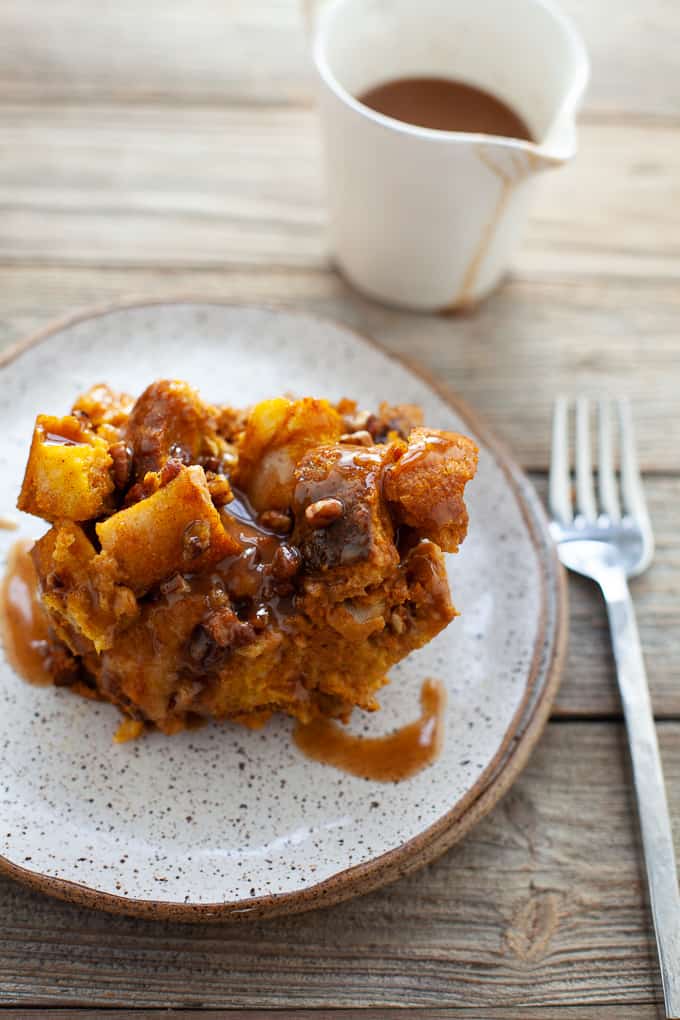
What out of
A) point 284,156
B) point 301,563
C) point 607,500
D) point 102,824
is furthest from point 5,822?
point 284,156

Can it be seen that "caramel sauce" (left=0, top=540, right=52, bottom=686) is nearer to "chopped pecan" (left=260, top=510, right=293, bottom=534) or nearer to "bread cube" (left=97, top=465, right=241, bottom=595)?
"bread cube" (left=97, top=465, right=241, bottom=595)

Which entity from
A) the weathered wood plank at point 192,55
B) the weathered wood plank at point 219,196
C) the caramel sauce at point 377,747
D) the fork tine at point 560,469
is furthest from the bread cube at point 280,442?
the weathered wood plank at point 192,55

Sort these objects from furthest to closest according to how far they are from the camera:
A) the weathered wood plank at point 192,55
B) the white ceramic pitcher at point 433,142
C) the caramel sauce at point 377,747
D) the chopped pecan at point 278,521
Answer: the weathered wood plank at point 192,55, the white ceramic pitcher at point 433,142, the caramel sauce at point 377,747, the chopped pecan at point 278,521

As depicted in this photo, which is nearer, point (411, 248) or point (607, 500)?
point (607, 500)

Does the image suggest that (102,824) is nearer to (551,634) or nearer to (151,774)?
(151,774)

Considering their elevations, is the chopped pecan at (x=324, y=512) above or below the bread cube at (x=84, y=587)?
above

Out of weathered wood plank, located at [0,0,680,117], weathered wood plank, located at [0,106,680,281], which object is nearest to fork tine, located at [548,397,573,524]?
weathered wood plank, located at [0,106,680,281]

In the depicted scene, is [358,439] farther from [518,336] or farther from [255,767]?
[518,336]

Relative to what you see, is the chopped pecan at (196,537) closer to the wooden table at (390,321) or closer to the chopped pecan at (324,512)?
the chopped pecan at (324,512)
